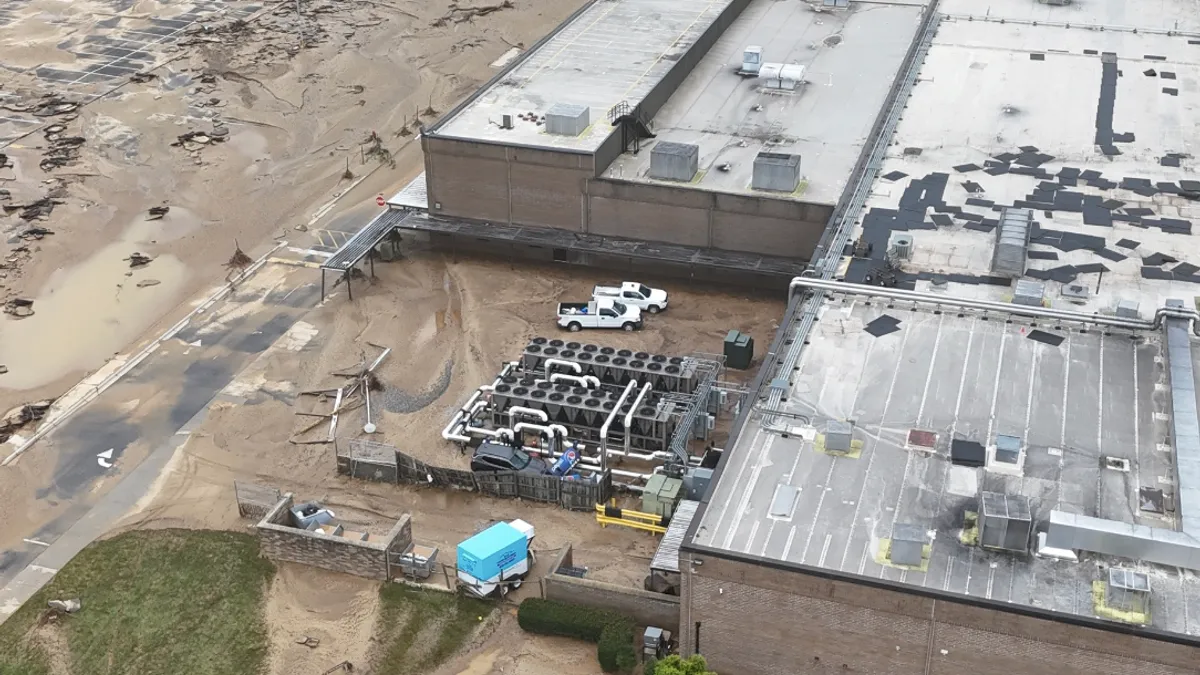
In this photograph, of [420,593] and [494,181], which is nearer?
[420,593]

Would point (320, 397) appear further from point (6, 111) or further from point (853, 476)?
point (6, 111)

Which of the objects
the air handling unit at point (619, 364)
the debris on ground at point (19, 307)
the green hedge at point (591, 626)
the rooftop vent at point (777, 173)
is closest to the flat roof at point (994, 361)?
the rooftop vent at point (777, 173)

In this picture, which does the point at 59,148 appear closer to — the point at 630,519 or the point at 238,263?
the point at 238,263

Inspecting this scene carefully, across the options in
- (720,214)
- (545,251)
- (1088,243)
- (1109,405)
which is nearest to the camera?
(1109,405)

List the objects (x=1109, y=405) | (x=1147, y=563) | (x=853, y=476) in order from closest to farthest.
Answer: (x=1147, y=563) → (x=853, y=476) → (x=1109, y=405)

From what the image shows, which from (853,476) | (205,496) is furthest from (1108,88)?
(205,496)

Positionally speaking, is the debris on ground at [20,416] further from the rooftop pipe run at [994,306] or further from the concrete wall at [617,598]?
the rooftop pipe run at [994,306]

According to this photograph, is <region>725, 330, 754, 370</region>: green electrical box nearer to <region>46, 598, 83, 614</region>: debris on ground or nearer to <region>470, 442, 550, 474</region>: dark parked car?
<region>470, 442, 550, 474</region>: dark parked car
